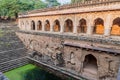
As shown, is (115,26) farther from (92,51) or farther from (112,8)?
(92,51)

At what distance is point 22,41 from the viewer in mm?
20078

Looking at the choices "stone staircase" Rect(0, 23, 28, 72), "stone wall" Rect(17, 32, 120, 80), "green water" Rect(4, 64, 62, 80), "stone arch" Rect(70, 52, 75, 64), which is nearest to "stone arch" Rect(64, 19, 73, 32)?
"stone wall" Rect(17, 32, 120, 80)

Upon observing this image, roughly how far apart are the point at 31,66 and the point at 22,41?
5769 millimetres

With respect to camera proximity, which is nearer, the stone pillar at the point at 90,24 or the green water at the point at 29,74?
the green water at the point at 29,74

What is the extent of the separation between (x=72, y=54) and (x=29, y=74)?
4737 mm

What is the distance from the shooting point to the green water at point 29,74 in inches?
498

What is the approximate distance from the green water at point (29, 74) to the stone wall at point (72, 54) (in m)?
1.68

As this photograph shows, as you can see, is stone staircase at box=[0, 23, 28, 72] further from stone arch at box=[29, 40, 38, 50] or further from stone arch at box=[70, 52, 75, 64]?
stone arch at box=[70, 52, 75, 64]

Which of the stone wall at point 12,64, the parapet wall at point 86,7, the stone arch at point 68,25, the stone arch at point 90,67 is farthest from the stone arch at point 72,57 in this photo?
the stone wall at point 12,64

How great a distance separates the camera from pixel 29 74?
13438mm

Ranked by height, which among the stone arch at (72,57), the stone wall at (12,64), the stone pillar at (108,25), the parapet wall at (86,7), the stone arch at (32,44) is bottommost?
the stone wall at (12,64)

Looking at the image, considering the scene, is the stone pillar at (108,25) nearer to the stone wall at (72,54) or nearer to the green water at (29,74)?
the stone wall at (72,54)

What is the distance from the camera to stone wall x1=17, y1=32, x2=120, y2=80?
422 inches

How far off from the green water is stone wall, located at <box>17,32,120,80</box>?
168 centimetres
